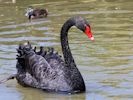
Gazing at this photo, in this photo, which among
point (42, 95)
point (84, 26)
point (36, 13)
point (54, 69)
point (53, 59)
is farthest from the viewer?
point (36, 13)

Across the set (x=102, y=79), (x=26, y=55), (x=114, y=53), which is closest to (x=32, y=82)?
(x=26, y=55)

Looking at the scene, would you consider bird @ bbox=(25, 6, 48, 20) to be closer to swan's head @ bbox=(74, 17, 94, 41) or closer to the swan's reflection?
the swan's reflection

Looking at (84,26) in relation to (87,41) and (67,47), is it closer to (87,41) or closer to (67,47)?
(67,47)

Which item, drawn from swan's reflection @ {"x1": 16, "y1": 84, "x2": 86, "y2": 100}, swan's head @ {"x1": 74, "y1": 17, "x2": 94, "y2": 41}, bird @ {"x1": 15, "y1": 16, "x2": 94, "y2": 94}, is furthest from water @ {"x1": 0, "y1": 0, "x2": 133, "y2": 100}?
swan's head @ {"x1": 74, "y1": 17, "x2": 94, "y2": 41}

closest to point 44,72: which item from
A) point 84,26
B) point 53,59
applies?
point 53,59

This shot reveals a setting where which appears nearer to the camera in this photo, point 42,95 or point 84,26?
point 84,26

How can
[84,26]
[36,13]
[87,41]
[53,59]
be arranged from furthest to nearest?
[36,13] → [87,41] → [53,59] → [84,26]

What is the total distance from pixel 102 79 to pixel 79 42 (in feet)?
8.93

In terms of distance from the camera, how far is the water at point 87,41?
27.2ft

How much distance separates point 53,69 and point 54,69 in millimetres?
17

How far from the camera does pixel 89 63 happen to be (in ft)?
31.8

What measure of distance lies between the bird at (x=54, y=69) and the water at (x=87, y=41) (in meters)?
0.13

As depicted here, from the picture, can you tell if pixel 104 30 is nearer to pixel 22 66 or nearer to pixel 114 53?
pixel 114 53

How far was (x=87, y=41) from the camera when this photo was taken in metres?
11.5
